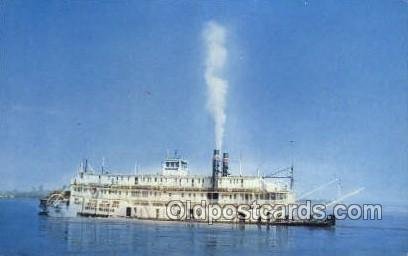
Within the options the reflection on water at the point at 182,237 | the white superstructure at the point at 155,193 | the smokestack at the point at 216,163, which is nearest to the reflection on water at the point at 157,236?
the reflection on water at the point at 182,237

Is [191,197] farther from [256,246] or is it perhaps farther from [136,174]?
[256,246]

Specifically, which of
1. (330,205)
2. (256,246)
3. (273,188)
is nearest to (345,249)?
(330,205)

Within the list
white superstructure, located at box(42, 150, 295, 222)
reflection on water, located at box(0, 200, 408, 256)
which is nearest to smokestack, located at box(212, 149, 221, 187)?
white superstructure, located at box(42, 150, 295, 222)

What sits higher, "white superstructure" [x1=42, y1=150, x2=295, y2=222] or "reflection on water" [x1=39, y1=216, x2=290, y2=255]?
"white superstructure" [x1=42, y1=150, x2=295, y2=222]

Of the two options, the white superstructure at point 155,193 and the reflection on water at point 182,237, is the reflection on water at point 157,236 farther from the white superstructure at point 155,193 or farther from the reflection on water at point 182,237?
the white superstructure at point 155,193

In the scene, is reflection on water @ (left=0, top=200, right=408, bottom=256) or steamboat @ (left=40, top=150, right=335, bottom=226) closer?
reflection on water @ (left=0, top=200, right=408, bottom=256)

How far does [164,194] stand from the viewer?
1276 cm

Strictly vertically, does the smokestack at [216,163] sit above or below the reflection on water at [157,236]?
above

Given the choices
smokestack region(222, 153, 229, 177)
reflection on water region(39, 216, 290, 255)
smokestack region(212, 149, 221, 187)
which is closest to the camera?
reflection on water region(39, 216, 290, 255)

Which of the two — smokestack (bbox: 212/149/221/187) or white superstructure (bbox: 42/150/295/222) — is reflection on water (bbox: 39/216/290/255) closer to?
white superstructure (bbox: 42/150/295/222)

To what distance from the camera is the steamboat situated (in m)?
11.9

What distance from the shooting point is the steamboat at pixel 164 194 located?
39.0 ft

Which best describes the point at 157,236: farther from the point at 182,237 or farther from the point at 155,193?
the point at 155,193

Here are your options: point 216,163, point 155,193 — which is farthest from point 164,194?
point 216,163
